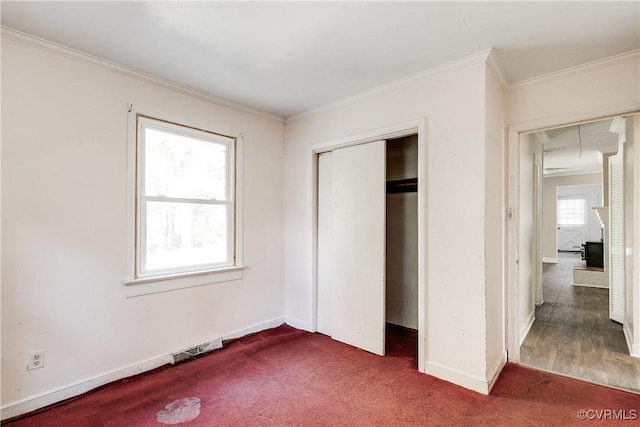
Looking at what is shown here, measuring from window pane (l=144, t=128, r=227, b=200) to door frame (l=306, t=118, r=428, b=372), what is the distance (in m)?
1.01

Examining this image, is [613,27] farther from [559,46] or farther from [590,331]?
[590,331]

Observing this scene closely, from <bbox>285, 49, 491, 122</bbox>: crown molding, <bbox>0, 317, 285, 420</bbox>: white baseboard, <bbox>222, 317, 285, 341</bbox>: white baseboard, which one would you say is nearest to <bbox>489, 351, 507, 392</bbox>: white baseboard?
<bbox>222, 317, 285, 341</bbox>: white baseboard

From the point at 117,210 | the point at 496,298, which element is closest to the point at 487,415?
the point at 496,298

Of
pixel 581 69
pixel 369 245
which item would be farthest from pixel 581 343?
pixel 581 69

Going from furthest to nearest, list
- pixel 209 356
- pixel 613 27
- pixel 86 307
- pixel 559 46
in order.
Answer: pixel 209 356
pixel 86 307
pixel 559 46
pixel 613 27

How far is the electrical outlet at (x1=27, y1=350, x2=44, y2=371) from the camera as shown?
207 cm

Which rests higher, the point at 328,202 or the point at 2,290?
the point at 328,202

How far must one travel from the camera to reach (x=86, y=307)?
231 cm

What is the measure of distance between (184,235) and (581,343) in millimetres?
4225

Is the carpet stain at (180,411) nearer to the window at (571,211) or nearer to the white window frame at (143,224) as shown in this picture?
the white window frame at (143,224)

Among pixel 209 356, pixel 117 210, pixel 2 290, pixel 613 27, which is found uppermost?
pixel 613 27

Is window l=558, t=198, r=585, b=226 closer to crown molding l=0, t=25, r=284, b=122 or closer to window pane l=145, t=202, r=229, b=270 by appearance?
crown molding l=0, t=25, r=284, b=122

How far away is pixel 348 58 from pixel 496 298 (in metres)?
2.33

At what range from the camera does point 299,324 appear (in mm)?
3662
